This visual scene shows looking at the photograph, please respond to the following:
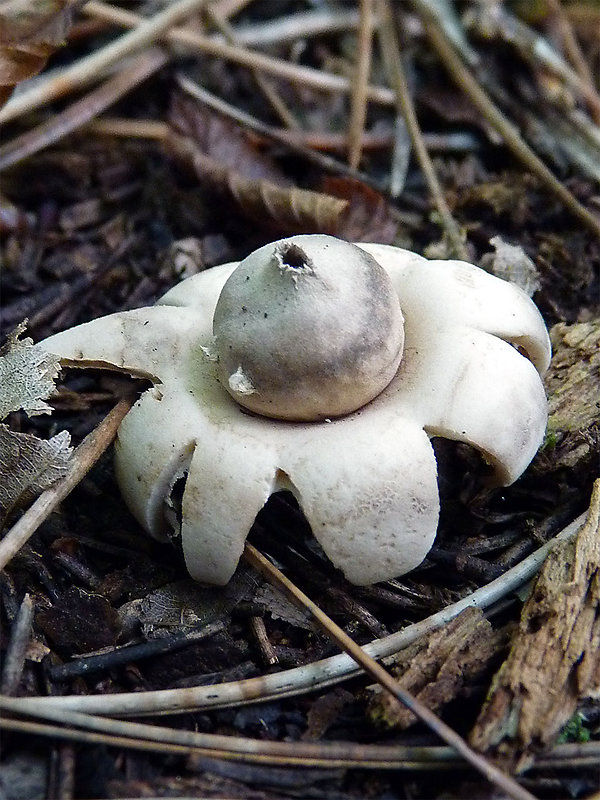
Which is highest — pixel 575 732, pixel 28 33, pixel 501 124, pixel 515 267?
pixel 28 33

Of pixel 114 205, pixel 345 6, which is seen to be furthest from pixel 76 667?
pixel 345 6

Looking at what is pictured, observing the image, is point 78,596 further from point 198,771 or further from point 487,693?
A: point 487,693

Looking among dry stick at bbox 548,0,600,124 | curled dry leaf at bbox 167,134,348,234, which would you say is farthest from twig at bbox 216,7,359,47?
dry stick at bbox 548,0,600,124

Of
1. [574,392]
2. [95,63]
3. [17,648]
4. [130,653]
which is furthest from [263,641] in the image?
[95,63]

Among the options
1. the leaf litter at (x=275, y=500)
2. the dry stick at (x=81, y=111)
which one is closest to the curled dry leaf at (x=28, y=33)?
the leaf litter at (x=275, y=500)

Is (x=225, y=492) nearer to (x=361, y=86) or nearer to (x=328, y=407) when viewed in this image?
(x=328, y=407)
